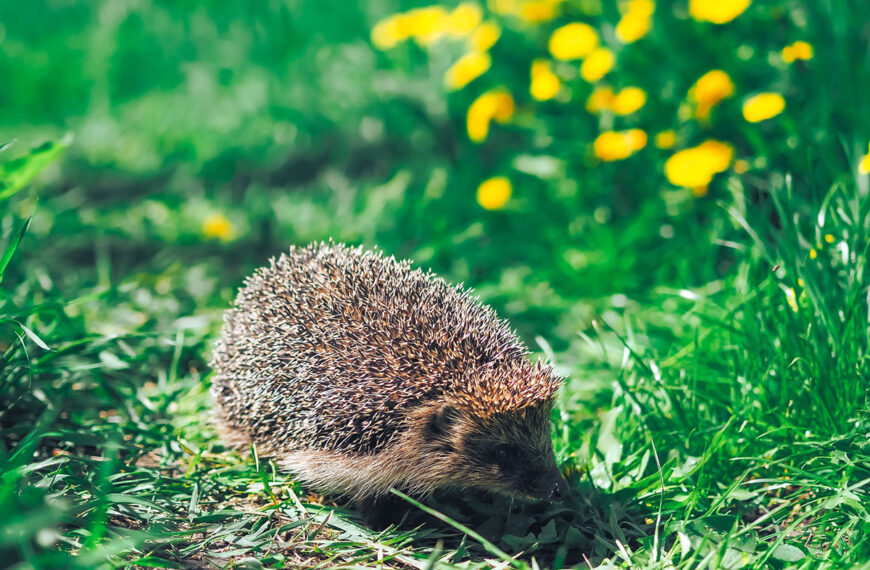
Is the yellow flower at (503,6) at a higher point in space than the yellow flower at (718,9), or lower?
higher

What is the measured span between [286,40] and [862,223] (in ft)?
25.0

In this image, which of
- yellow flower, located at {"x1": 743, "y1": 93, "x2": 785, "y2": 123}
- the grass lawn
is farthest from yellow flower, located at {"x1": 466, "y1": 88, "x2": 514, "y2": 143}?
yellow flower, located at {"x1": 743, "y1": 93, "x2": 785, "y2": 123}

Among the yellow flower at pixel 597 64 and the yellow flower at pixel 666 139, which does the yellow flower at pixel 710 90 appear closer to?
the yellow flower at pixel 666 139

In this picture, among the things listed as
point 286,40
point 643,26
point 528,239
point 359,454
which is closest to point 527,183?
point 528,239

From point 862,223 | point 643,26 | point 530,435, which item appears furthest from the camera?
point 643,26

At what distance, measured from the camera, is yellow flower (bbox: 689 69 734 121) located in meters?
4.91

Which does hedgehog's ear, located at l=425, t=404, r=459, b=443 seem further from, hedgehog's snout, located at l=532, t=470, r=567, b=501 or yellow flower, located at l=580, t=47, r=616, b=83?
yellow flower, located at l=580, t=47, r=616, b=83

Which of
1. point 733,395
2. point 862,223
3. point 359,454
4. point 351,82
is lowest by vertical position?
point 733,395

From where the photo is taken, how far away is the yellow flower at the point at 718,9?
4.60 m

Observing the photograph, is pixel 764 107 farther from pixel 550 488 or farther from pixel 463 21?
pixel 550 488

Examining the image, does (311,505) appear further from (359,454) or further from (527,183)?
(527,183)

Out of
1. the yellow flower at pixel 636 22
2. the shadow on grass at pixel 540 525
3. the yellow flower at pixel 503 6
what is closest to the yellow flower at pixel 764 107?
the yellow flower at pixel 636 22

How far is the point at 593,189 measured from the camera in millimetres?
5832

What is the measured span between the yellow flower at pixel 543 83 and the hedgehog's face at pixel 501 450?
3.20 m
